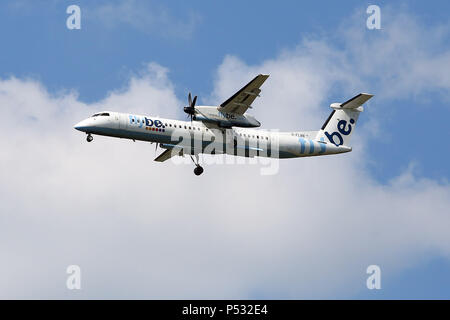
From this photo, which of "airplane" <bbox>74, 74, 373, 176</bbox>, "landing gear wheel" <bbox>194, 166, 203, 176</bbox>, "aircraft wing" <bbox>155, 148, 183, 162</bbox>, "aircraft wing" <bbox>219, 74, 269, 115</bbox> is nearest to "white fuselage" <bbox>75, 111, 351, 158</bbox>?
"airplane" <bbox>74, 74, 373, 176</bbox>

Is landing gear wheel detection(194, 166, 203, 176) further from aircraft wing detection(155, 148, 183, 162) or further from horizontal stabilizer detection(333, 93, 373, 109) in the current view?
horizontal stabilizer detection(333, 93, 373, 109)

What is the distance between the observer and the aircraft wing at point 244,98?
37906mm

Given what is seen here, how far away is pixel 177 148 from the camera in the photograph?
39.3 metres

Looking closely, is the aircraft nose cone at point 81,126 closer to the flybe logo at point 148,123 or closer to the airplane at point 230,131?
the airplane at point 230,131

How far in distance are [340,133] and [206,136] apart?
28.4ft

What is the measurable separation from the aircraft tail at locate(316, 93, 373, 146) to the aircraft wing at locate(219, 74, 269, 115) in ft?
19.3

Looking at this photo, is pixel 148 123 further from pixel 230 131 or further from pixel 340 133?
pixel 340 133

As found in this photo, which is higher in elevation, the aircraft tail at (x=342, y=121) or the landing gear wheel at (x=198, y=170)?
the aircraft tail at (x=342, y=121)

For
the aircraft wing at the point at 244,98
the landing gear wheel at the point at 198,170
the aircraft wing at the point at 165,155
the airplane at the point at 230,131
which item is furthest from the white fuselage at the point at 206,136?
the aircraft wing at the point at 165,155

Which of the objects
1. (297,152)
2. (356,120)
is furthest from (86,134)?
(356,120)
